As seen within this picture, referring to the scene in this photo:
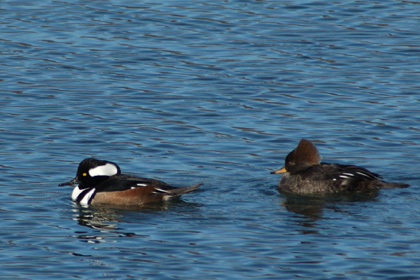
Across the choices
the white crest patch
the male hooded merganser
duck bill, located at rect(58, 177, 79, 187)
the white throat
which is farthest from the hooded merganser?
duck bill, located at rect(58, 177, 79, 187)

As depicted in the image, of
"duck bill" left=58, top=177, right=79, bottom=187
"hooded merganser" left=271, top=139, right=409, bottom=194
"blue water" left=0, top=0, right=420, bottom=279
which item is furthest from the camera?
"duck bill" left=58, top=177, right=79, bottom=187

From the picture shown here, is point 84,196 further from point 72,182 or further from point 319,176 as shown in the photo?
point 319,176

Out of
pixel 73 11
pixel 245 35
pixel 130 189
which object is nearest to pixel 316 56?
pixel 245 35

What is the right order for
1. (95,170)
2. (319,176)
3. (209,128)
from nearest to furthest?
(319,176) → (95,170) → (209,128)

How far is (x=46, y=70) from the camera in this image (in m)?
21.0

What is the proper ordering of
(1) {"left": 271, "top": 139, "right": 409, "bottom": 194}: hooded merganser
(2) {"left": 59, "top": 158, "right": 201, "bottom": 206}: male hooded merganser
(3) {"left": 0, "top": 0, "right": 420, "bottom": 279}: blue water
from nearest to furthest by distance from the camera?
(3) {"left": 0, "top": 0, "right": 420, "bottom": 279}: blue water → (2) {"left": 59, "top": 158, "right": 201, "bottom": 206}: male hooded merganser → (1) {"left": 271, "top": 139, "right": 409, "bottom": 194}: hooded merganser

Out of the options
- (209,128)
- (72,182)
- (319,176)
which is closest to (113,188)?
(72,182)

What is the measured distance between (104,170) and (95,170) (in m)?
0.13

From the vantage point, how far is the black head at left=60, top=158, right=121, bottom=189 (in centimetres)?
1431

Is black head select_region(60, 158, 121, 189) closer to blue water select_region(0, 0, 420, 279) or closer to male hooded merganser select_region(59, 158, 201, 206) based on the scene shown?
male hooded merganser select_region(59, 158, 201, 206)

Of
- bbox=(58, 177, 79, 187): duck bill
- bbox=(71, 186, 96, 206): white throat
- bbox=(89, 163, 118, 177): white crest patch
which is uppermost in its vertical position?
bbox=(89, 163, 118, 177): white crest patch

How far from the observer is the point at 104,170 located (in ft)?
47.2

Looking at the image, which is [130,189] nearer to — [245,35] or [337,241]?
[337,241]

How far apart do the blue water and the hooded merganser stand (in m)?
0.23
